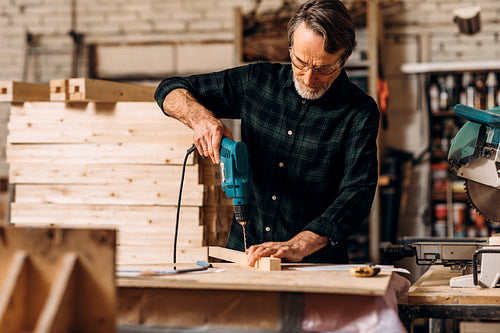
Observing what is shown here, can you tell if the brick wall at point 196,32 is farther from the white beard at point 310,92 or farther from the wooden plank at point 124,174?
the white beard at point 310,92

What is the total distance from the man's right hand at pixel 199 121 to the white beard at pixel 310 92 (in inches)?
13.3

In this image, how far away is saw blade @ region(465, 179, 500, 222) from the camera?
229 centimetres

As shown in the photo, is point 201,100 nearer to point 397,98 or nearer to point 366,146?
point 366,146

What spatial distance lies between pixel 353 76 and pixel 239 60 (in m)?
1.15

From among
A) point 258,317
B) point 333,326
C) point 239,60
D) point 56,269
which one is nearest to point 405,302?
point 333,326

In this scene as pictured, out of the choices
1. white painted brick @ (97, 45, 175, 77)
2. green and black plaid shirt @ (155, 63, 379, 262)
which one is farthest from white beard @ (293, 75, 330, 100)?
white painted brick @ (97, 45, 175, 77)

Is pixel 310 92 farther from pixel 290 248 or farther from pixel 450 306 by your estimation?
pixel 450 306

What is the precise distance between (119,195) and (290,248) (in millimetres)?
1324

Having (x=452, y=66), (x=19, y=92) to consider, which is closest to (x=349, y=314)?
(x=19, y=92)

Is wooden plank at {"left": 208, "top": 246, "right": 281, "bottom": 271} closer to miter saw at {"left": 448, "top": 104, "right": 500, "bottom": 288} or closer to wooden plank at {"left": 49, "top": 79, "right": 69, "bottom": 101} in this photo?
miter saw at {"left": 448, "top": 104, "right": 500, "bottom": 288}

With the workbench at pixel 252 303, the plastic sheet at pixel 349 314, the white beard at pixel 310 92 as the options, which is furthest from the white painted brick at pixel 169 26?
the plastic sheet at pixel 349 314

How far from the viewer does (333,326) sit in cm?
160

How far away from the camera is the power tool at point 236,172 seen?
6.91 feet

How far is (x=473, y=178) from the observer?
2305 millimetres
